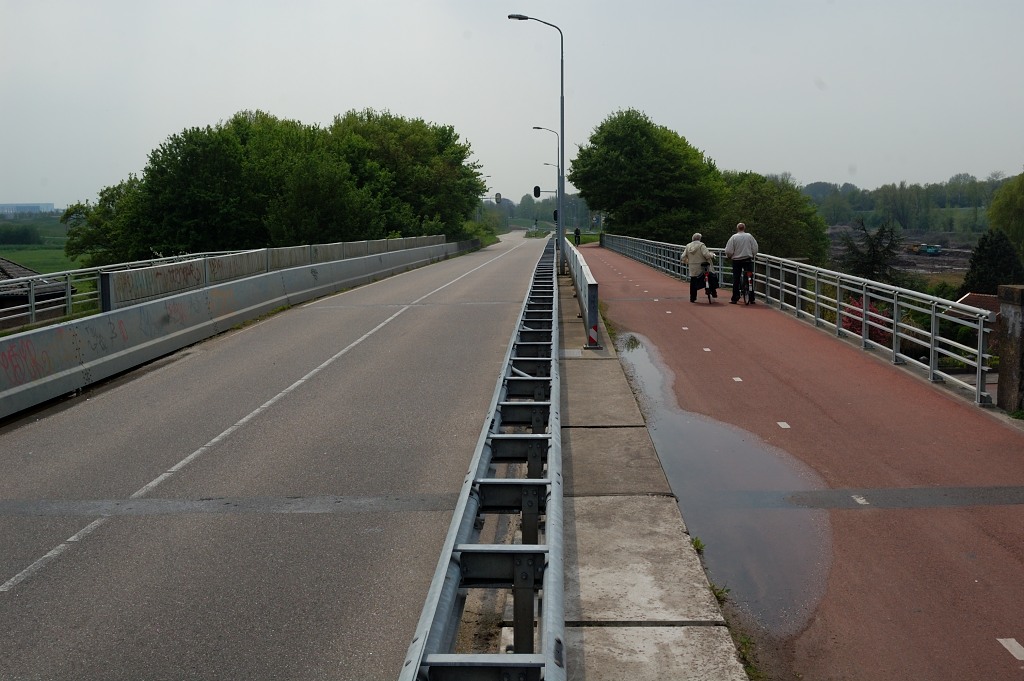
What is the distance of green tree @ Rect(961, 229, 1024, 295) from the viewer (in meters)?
99.8

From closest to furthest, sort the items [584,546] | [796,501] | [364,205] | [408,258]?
[584,546] < [796,501] < [408,258] < [364,205]

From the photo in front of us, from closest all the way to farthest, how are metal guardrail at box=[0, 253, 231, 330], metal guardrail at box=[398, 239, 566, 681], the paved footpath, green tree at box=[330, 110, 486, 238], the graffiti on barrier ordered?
1. metal guardrail at box=[398, 239, 566, 681]
2. the paved footpath
3. the graffiti on barrier
4. metal guardrail at box=[0, 253, 231, 330]
5. green tree at box=[330, 110, 486, 238]

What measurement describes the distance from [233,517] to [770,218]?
114 m

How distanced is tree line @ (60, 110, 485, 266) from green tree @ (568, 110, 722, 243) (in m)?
13.8

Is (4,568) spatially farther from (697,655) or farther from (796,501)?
(796,501)

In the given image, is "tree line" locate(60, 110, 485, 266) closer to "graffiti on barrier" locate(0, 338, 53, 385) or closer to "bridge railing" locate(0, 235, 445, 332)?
"bridge railing" locate(0, 235, 445, 332)

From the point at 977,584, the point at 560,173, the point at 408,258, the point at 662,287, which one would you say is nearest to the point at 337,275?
the point at 662,287

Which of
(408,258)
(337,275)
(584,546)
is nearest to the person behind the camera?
(584,546)

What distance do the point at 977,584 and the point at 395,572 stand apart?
3495 mm

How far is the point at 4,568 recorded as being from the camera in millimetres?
6270

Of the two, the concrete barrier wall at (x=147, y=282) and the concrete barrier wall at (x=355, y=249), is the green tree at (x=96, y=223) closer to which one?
the concrete barrier wall at (x=355, y=249)

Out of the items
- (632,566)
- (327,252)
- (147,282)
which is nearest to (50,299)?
(147,282)

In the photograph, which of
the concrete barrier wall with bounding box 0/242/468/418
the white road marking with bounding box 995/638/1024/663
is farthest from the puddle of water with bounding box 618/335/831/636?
the concrete barrier wall with bounding box 0/242/468/418

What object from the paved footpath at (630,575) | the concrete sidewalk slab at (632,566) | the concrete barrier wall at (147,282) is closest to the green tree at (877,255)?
the concrete barrier wall at (147,282)
